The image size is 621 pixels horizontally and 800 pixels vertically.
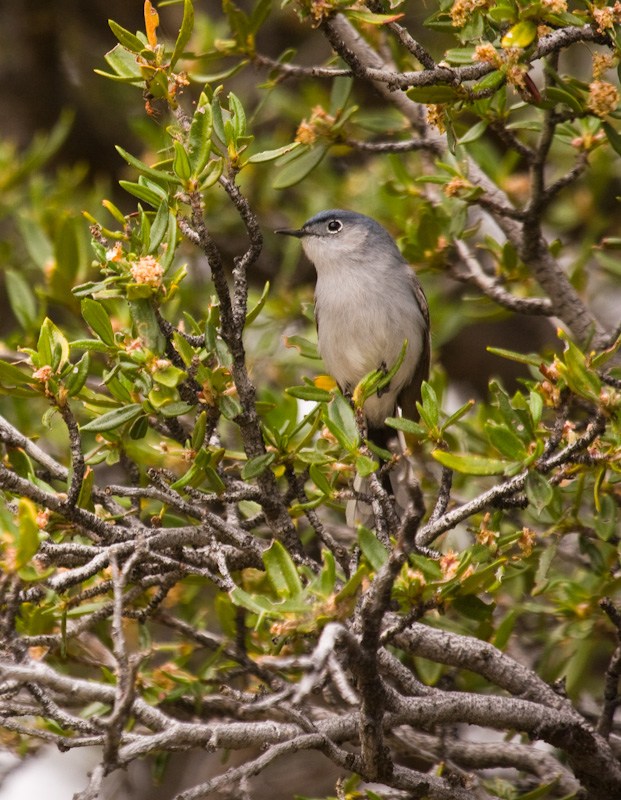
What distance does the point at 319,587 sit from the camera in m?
2.04

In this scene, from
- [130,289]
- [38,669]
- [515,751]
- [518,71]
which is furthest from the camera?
[515,751]

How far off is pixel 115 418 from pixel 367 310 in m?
1.85

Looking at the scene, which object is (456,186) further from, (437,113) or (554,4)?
(554,4)

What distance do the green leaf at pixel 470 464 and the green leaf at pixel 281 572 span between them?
1.57 feet

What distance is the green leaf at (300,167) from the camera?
3.30 meters

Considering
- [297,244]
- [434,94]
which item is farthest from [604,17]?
[297,244]

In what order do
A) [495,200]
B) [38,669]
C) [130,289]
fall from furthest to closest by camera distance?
[495,200] < [130,289] < [38,669]

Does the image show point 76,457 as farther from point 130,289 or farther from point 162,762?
point 162,762

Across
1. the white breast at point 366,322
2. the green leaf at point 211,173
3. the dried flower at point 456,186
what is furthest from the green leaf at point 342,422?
the white breast at point 366,322

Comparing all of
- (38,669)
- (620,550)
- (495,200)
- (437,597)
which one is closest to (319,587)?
(437,597)

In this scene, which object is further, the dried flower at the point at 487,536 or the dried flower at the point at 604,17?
the dried flower at the point at 487,536

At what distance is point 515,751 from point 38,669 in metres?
1.85

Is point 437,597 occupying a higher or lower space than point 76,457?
lower

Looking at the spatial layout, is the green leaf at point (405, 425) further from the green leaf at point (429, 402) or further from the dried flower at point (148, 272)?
the dried flower at point (148, 272)
